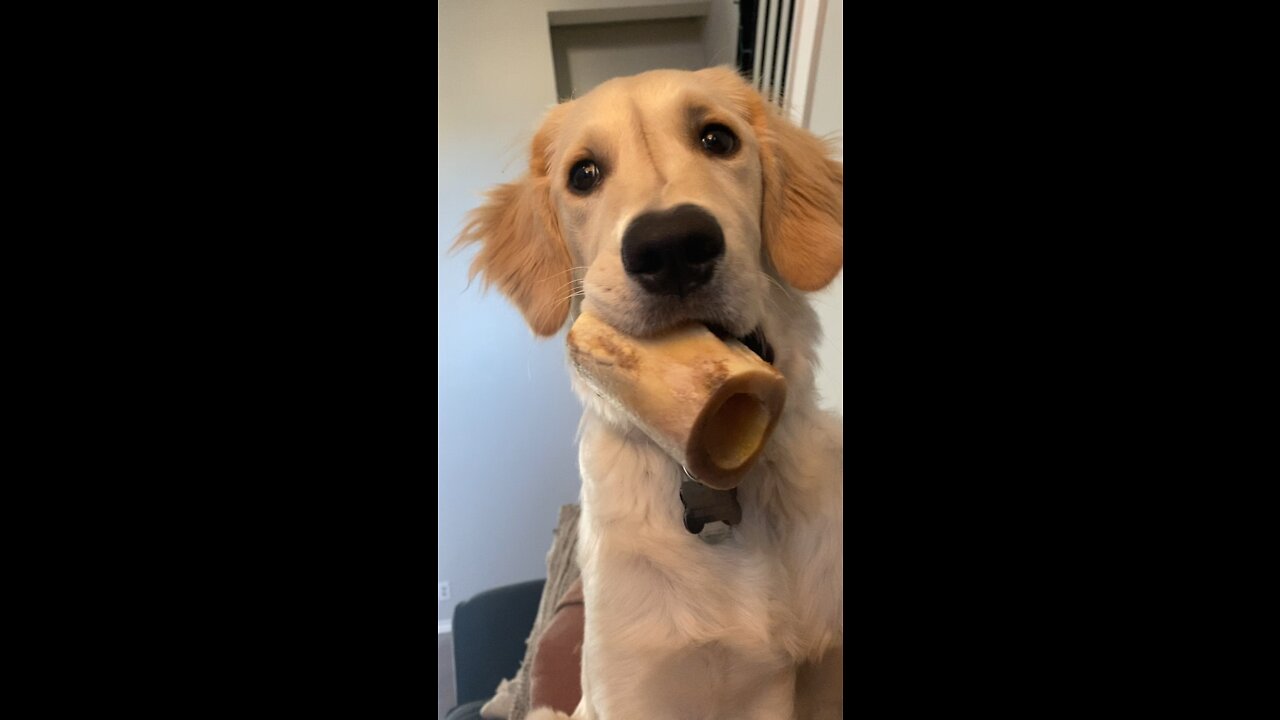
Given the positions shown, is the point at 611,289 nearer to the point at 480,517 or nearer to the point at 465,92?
the point at 480,517

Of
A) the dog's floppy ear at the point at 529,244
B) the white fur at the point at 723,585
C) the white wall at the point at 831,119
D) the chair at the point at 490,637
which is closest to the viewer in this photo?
the white fur at the point at 723,585

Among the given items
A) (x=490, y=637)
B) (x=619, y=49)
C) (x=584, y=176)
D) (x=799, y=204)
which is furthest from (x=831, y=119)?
(x=619, y=49)

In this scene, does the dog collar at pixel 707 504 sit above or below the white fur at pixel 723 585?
above

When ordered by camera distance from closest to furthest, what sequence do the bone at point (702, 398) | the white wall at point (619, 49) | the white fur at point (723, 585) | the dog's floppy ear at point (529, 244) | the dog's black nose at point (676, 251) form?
the bone at point (702, 398), the dog's black nose at point (676, 251), the white fur at point (723, 585), the dog's floppy ear at point (529, 244), the white wall at point (619, 49)

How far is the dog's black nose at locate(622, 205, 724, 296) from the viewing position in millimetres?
774

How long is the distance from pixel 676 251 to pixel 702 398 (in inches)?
8.6

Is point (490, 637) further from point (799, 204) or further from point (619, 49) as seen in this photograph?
point (619, 49)

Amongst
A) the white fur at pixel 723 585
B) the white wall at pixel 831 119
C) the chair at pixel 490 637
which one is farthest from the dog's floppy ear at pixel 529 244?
the chair at pixel 490 637

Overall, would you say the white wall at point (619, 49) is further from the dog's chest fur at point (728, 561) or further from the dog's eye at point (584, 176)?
the dog's chest fur at point (728, 561)

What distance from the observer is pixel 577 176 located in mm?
1100

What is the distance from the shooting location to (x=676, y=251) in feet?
2.53

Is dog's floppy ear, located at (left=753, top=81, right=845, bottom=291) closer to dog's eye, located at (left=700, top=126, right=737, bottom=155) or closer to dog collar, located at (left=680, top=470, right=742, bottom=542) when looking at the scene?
dog's eye, located at (left=700, top=126, right=737, bottom=155)

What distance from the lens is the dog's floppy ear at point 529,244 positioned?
1151 mm
